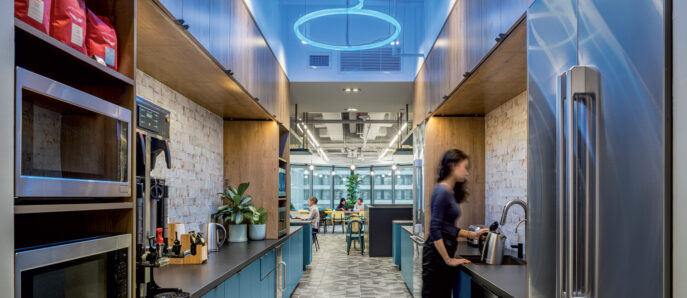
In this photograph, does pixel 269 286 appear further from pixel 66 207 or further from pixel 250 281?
pixel 66 207

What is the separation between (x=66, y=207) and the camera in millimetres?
1428

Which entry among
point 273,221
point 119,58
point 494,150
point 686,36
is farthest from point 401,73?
point 686,36

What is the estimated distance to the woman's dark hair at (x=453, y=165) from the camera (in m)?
3.45

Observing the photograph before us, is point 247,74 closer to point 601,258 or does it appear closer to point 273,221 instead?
point 273,221

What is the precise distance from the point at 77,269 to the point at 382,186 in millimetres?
19420

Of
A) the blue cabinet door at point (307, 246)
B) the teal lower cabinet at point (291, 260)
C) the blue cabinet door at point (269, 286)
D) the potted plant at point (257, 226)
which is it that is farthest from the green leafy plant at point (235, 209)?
the blue cabinet door at point (307, 246)

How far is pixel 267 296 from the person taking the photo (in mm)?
4488

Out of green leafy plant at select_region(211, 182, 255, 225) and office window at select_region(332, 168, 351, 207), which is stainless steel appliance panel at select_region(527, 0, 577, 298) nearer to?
green leafy plant at select_region(211, 182, 255, 225)

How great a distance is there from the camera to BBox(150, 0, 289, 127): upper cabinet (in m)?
2.66

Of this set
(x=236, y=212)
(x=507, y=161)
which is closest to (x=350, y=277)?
(x=236, y=212)

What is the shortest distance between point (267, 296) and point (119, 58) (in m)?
3.16

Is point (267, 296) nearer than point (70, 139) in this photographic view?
No

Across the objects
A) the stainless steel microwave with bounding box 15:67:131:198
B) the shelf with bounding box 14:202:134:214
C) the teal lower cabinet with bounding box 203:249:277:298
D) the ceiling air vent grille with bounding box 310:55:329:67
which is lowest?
the teal lower cabinet with bounding box 203:249:277:298

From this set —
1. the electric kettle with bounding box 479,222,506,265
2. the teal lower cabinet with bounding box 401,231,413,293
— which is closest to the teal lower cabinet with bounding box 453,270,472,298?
the electric kettle with bounding box 479,222,506,265
